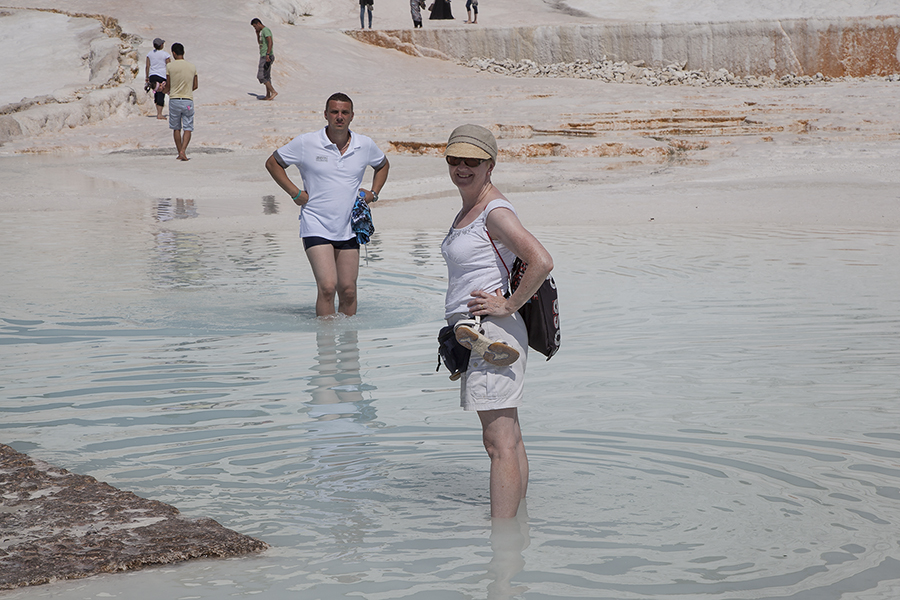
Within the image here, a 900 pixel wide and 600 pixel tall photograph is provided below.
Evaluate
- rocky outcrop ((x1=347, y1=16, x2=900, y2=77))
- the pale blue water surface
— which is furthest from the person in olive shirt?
the pale blue water surface

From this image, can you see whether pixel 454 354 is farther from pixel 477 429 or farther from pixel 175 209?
pixel 175 209

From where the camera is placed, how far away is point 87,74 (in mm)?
27984

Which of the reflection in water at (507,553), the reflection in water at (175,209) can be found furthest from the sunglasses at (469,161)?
the reflection in water at (175,209)

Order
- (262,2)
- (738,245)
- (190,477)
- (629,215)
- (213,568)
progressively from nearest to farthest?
1. (213,568)
2. (190,477)
3. (738,245)
4. (629,215)
5. (262,2)

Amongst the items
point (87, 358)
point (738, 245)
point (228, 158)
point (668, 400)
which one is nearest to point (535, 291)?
point (668, 400)

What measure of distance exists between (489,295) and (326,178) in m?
3.65

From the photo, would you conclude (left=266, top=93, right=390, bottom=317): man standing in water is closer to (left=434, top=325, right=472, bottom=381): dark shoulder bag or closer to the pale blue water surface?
the pale blue water surface

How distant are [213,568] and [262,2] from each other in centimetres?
3620

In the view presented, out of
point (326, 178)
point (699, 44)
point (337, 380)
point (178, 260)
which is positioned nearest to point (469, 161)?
point (337, 380)

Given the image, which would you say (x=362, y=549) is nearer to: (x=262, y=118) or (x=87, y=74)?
(x=262, y=118)

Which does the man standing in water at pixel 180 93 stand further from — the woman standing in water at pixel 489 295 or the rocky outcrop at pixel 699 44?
the woman standing in water at pixel 489 295

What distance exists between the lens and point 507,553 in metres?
3.37

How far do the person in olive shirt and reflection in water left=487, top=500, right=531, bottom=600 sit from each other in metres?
22.0

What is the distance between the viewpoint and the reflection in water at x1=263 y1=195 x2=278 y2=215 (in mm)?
14258
